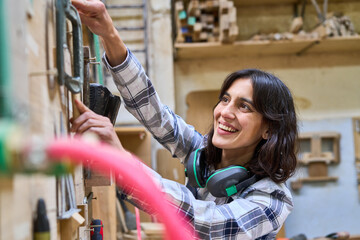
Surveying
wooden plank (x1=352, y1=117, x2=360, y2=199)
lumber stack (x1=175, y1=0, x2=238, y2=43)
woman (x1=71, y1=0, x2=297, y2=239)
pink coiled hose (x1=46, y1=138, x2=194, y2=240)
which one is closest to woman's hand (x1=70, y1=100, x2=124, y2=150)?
woman (x1=71, y1=0, x2=297, y2=239)

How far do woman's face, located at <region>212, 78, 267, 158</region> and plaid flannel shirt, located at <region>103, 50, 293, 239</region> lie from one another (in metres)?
0.16

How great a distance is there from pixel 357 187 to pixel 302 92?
1.03 metres

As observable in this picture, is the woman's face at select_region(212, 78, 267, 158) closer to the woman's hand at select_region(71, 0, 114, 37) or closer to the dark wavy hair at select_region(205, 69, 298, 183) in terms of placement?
the dark wavy hair at select_region(205, 69, 298, 183)

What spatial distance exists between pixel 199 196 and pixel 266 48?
2250mm

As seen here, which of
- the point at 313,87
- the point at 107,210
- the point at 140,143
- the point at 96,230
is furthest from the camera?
the point at 313,87

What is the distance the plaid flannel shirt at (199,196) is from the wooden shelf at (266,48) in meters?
1.74

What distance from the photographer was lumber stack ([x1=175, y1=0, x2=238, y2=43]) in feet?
9.64

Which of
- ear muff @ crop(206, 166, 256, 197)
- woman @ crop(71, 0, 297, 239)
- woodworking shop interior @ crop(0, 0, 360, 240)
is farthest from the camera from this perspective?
woodworking shop interior @ crop(0, 0, 360, 240)

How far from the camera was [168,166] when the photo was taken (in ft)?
8.22

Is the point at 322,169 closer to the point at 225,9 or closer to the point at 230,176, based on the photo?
the point at 225,9

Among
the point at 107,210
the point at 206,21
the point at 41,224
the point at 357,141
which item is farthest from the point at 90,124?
the point at 357,141

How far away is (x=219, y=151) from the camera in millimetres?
1503

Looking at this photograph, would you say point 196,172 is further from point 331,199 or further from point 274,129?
point 331,199

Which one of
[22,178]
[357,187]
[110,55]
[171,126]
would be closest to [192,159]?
[171,126]
